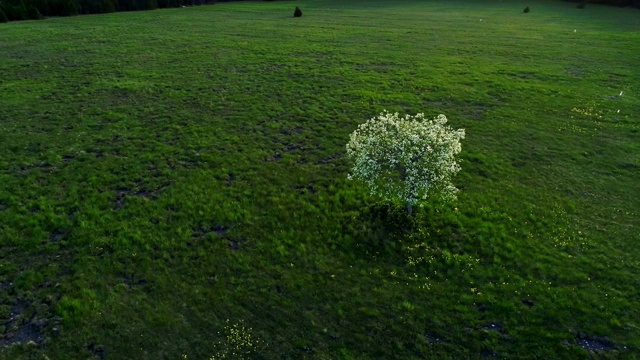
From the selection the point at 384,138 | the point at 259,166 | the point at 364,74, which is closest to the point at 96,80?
the point at 259,166

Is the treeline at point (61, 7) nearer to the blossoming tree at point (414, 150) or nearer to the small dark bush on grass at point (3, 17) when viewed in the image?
the small dark bush on grass at point (3, 17)

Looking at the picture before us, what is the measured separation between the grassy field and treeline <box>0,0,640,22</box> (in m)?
25.3

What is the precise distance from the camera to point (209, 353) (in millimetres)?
14922

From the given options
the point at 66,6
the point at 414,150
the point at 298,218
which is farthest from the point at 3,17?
the point at 414,150

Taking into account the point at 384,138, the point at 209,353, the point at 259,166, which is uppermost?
the point at 384,138

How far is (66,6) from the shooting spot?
66.7m

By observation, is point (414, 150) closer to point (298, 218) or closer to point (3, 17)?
point (298, 218)

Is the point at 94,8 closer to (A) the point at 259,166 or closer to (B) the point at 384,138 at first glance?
(A) the point at 259,166

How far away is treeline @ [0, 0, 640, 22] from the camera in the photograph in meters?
61.2

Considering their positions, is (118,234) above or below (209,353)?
above

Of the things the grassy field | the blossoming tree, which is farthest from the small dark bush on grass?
the blossoming tree

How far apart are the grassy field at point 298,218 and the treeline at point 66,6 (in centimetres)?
2527

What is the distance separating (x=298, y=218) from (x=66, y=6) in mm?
68116

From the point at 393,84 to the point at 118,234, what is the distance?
28.9m
